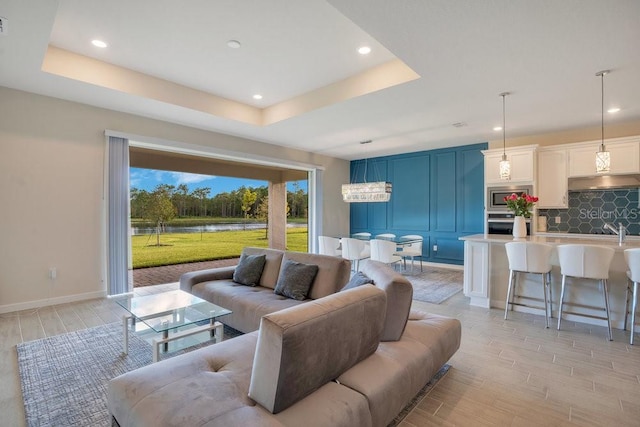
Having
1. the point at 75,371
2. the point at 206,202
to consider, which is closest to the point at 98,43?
the point at 75,371

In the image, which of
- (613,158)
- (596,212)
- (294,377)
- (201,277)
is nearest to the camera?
(294,377)

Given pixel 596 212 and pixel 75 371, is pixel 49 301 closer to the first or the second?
pixel 75 371

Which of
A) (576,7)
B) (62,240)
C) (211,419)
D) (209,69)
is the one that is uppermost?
(209,69)

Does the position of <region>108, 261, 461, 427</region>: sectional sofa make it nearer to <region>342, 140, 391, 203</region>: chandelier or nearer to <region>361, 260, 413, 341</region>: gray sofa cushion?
<region>361, 260, 413, 341</region>: gray sofa cushion

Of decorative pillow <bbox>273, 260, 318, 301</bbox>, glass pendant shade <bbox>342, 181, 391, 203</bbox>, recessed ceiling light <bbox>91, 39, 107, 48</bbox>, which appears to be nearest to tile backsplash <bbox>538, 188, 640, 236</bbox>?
glass pendant shade <bbox>342, 181, 391, 203</bbox>

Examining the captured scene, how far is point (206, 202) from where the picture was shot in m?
9.45

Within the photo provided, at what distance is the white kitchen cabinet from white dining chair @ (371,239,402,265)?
290 cm

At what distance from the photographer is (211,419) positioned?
1.26 metres

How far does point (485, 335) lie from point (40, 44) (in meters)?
5.23

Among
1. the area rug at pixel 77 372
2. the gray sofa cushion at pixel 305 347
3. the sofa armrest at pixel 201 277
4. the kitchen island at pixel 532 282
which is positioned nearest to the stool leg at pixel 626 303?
the kitchen island at pixel 532 282

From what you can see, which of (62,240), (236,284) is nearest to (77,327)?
(62,240)

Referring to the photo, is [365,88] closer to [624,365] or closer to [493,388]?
[493,388]

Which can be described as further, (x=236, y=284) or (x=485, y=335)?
(x=236, y=284)

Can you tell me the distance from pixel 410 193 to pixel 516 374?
5681 mm
